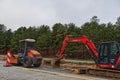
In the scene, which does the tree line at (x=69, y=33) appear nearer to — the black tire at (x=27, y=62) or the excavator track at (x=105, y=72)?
the black tire at (x=27, y=62)

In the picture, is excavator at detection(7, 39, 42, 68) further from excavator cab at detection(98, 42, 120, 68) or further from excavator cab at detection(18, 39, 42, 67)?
excavator cab at detection(98, 42, 120, 68)

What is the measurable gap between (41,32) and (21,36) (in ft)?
15.8

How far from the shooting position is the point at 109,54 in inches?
809

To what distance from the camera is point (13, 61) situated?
2878cm

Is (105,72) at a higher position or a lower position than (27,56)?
lower

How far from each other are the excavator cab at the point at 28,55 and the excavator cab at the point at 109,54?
734 centimetres

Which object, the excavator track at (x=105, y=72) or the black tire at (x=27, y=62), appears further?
the black tire at (x=27, y=62)

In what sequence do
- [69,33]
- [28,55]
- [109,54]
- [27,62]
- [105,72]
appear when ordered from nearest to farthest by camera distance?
[105,72]
[109,54]
[27,62]
[28,55]
[69,33]

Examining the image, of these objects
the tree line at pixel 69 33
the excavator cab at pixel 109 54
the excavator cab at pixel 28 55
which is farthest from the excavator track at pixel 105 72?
the tree line at pixel 69 33

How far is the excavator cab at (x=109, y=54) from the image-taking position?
20.1m

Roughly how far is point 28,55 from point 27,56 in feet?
0.46

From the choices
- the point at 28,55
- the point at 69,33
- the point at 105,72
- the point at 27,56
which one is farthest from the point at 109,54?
the point at 69,33

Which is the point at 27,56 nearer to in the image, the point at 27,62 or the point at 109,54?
the point at 27,62

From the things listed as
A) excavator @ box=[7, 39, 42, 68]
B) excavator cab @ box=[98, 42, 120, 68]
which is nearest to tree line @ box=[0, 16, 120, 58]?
excavator @ box=[7, 39, 42, 68]
